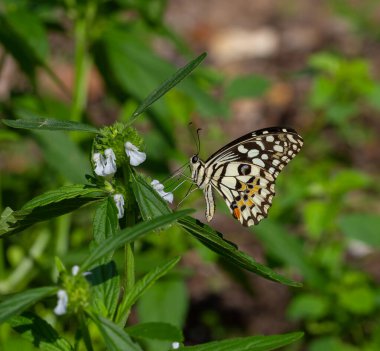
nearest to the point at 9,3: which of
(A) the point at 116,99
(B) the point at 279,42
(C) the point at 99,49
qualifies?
(C) the point at 99,49

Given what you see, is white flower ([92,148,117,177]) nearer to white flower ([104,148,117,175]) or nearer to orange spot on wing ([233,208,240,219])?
white flower ([104,148,117,175])

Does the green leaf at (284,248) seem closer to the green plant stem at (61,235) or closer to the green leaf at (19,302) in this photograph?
the green plant stem at (61,235)

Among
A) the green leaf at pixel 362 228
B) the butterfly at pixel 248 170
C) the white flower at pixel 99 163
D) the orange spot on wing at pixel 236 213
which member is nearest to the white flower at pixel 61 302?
the white flower at pixel 99 163

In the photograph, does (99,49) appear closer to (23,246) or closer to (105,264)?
(23,246)

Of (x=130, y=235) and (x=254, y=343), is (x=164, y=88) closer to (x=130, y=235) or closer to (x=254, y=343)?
(x=130, y=235)

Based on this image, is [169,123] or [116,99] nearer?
[169,123]

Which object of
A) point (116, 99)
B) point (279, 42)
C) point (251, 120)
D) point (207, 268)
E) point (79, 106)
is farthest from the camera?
point (279, 42)
